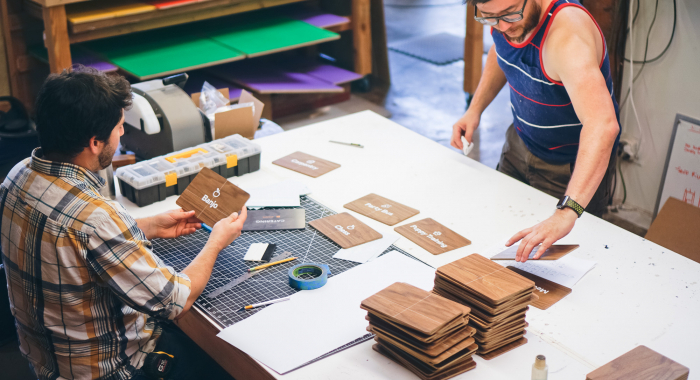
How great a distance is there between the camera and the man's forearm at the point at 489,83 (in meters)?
2.33

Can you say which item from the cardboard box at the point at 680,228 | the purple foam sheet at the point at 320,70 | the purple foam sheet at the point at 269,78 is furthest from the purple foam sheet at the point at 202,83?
the cardboard box at the point at 680,228

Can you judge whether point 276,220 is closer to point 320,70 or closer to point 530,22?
point 530,22

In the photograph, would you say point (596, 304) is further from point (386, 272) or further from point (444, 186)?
point (444, 186)

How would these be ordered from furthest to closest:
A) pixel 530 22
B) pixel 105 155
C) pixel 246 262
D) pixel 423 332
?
pixel 530 22 → pixel 246 262 → pixel 105 155 → pixel 423 332

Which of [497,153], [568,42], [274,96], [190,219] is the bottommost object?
[497,153]

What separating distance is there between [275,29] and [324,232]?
9.85 feet

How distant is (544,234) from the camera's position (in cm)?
159

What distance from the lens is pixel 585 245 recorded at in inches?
70.5

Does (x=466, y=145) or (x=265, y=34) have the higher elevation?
(x=265, y=34)

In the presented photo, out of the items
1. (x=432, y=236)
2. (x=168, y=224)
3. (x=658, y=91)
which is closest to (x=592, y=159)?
(x=432, y=236)

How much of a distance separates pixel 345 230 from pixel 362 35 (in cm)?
342

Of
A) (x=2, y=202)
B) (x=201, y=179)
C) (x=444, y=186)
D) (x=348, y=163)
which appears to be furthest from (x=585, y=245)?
(x=2, y=202)

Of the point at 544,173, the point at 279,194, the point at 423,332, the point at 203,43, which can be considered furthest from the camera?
the point at 203,43

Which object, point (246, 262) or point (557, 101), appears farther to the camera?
point (557, 101)
